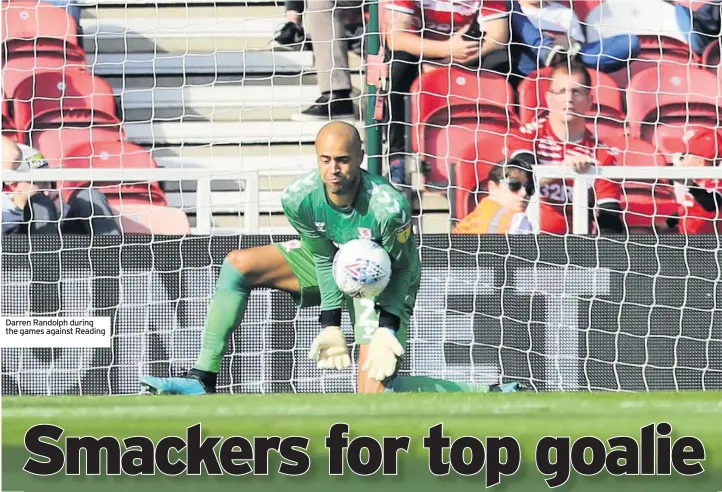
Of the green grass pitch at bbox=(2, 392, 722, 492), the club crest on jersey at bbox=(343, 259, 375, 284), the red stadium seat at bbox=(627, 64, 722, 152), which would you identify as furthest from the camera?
the red stadium seat at bbox=(627, 64, 722, 152)

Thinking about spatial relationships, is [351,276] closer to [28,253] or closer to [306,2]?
[28,253]

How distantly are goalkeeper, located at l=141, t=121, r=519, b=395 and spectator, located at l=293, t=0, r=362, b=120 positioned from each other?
1.71 m

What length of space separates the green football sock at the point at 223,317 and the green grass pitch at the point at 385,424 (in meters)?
0.88

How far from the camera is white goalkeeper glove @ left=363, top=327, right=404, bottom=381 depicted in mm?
3428

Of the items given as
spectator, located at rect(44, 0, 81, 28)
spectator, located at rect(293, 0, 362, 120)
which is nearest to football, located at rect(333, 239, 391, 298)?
spectator, located at rect(293, 0, 362, 120)

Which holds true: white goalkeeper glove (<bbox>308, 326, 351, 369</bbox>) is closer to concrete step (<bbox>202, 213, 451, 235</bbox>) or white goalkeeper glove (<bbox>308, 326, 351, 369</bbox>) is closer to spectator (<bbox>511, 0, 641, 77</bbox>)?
concrete step (<bbox>202, 213, 451, 235</bbox>)

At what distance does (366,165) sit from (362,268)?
1.79 m

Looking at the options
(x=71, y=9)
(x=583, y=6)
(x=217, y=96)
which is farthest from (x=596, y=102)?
(x=71, y=9)

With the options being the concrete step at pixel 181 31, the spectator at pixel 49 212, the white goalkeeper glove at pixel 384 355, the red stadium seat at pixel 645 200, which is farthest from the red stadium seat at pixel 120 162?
the red stadium seat at pixel 645 200

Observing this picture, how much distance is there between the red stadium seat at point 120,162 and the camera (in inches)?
198

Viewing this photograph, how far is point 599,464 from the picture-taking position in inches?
116

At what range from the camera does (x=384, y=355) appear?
3430mm

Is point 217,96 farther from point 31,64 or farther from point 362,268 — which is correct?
point 362,268

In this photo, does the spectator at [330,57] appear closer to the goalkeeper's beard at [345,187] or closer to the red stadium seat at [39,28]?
the red stadium seat at [39,28]
